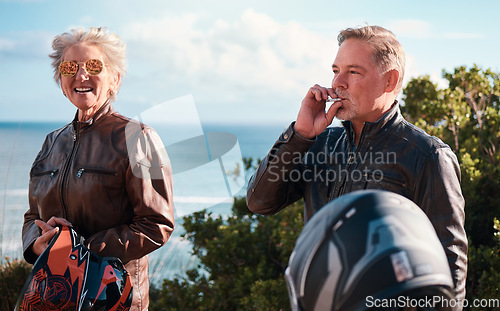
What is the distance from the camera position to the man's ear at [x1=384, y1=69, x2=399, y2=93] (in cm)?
192

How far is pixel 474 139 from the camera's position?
475 cm

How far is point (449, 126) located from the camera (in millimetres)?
4953

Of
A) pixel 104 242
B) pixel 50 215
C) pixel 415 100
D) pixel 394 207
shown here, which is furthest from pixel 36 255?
pixel 415 100

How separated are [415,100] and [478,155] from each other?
109 centimetres

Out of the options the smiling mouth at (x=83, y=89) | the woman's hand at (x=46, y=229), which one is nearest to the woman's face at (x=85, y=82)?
the smiling mouth at (x=83, y=89)

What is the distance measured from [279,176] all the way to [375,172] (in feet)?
1.16

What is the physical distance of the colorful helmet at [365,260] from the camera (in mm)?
1221

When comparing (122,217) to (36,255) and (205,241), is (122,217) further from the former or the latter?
(205,241)

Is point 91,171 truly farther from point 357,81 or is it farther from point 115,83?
point 357,81

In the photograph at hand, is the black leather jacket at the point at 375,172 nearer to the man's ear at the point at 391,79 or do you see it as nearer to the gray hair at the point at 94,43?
the man's ear at the point at 391,79

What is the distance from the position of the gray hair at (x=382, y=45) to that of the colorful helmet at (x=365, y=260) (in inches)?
29.6

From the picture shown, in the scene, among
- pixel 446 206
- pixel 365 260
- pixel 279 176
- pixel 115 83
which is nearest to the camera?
pixel 365 260

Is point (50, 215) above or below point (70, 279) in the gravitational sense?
above

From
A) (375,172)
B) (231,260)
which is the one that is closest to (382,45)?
(375,172)
